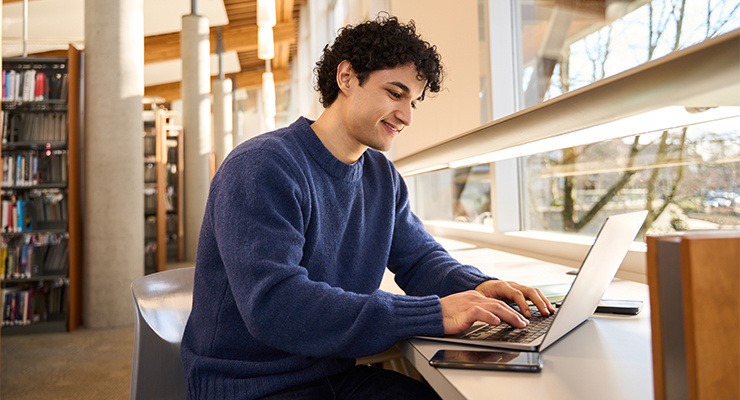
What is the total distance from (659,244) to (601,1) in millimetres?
1712

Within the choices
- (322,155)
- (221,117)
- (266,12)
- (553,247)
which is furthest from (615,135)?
(221,117)

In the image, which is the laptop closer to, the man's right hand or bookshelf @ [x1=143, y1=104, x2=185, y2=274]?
the man's right hand

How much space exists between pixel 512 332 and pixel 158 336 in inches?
36.6

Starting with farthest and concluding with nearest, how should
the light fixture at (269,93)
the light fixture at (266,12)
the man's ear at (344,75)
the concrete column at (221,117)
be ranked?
the concrete column at (221,117), the light fixture at (269,93), the light fixture at (266,12), the man's ear at (344,75)

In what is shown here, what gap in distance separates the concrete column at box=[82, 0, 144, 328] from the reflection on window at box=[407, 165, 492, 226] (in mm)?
2419

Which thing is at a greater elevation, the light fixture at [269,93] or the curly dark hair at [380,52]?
the light fixture at [269,93]

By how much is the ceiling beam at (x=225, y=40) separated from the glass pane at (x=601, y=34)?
962 centimetres

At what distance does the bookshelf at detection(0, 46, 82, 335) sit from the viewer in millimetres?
4344

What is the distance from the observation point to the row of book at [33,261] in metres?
4.34

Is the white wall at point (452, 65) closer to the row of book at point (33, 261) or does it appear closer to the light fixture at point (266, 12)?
the light fixture at point (266, 12)

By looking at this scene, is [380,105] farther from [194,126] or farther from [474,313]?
[194,126]

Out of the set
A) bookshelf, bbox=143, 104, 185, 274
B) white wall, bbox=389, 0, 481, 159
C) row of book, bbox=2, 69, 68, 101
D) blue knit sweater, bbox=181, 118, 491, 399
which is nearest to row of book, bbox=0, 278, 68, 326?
row of book, bbox=2, 69, 68, 101

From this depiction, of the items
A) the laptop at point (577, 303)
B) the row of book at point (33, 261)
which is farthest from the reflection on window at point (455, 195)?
the row of book at point (33, 261)

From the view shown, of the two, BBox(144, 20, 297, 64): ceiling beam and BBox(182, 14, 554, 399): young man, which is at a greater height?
BBox(144, 20, 297, 64): ceiling beam
